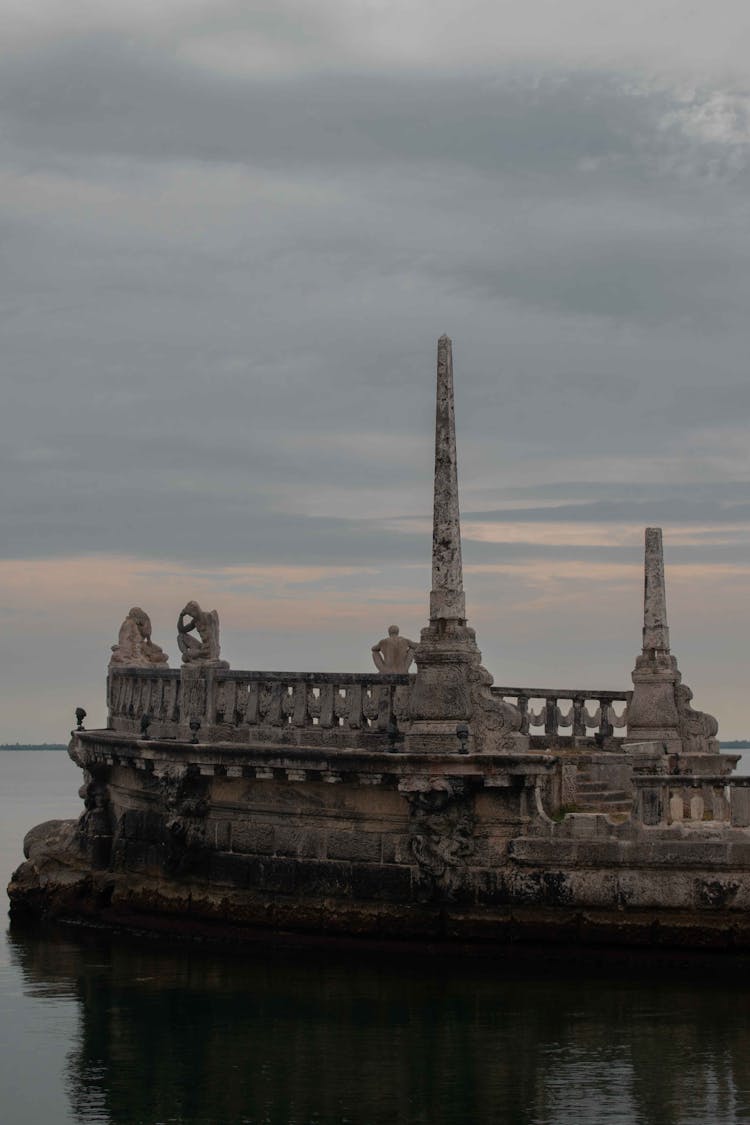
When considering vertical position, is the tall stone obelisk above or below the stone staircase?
above

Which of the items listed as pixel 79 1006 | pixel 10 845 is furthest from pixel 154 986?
pixel 10 845

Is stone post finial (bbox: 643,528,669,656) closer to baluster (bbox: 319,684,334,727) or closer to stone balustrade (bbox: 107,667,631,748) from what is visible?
stone balustrade (bbox: 107,667,631,748)

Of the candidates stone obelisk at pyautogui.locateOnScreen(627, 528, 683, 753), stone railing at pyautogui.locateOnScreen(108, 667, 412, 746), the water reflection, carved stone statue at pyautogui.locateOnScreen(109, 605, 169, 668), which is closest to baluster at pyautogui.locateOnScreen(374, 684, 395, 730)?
stone railing at pyautogui.locateOnScreen(108, 667, 412, 746)

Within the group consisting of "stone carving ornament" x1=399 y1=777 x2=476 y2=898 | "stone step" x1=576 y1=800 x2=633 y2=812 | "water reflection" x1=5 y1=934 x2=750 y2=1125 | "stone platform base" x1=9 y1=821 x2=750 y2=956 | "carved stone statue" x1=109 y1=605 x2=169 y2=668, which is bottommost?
"water reflection" x1=5 y1=934 x2=750 y2=1125

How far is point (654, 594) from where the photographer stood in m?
32.3

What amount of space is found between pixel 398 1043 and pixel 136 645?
49.5 ft

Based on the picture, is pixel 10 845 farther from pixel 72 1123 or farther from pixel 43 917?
pixel 72 1123

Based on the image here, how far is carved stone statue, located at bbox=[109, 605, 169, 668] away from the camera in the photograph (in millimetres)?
36000

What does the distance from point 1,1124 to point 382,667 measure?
11.3 meters

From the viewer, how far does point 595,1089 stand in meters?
20.4

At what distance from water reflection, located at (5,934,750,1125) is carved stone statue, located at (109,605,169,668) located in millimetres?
8836

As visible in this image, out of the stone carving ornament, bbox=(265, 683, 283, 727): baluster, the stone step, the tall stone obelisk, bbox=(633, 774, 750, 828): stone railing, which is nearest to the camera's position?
bbox=(633, 774, 750, 828): stone railing

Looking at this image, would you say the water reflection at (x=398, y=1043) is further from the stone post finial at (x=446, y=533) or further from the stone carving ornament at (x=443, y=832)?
the stone post finial at (x=446, y=533)

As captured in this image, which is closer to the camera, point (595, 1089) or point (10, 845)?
point (595, 1089)
